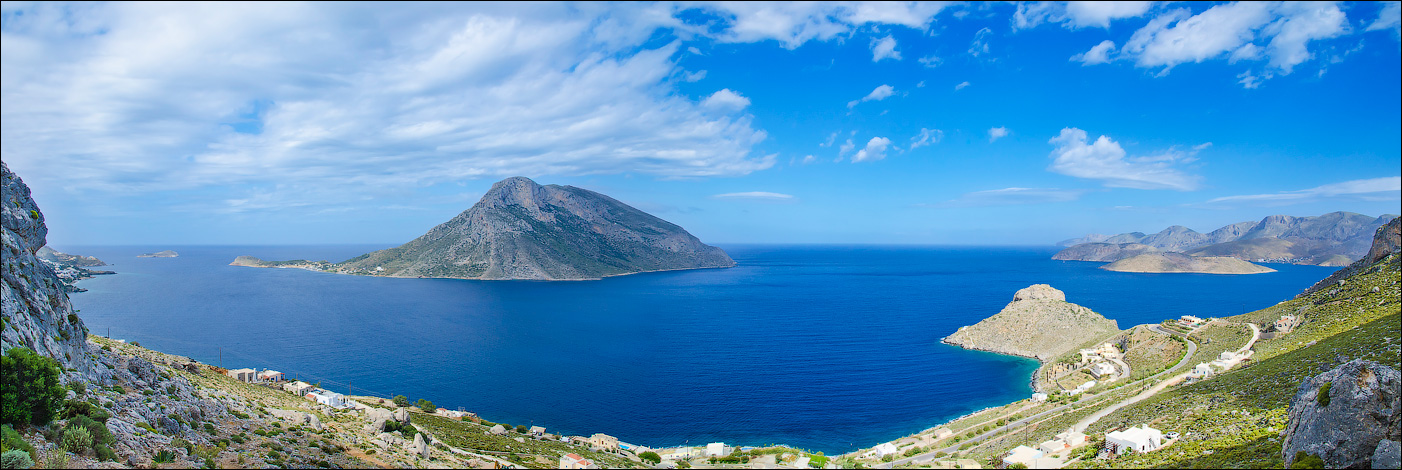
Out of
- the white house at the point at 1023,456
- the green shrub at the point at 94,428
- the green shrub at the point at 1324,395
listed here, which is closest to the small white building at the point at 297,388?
the green shrub at the point at 94,428

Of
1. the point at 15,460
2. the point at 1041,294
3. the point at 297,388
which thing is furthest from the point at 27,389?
the point at 1041,294

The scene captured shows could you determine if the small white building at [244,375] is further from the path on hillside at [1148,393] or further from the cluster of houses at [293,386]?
the path on hillside at [1148,393]

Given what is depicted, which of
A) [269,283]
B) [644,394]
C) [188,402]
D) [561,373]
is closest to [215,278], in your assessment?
[269,283]

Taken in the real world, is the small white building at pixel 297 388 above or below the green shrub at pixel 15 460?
below

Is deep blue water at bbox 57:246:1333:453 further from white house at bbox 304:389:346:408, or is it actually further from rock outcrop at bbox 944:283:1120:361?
white house at bbox 304:389:346:408

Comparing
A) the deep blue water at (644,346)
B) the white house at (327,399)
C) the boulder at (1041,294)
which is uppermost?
the boulder at (1041,294)

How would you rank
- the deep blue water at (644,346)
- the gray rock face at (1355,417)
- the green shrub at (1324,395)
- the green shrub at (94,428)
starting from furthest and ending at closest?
the deep blue water at (644,346) → the green shrub at (1324,395) → the gray rock face at (1355,417) → the green shrub at (94,428)

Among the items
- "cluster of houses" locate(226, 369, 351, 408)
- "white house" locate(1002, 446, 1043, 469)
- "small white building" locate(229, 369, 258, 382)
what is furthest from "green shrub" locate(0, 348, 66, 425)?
"white house" locate(1002, 446, 1043, 469)
